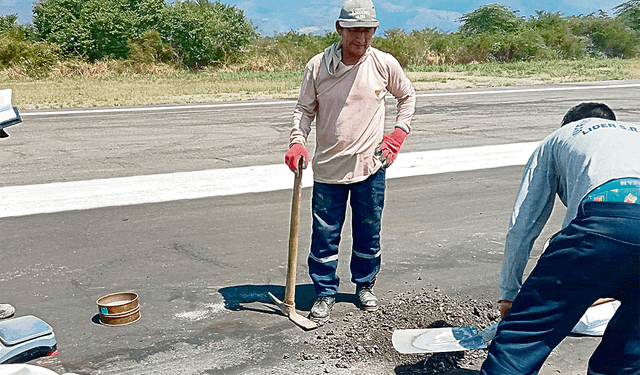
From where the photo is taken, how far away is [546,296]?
8.46 ft

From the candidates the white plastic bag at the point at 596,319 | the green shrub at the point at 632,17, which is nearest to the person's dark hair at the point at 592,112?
the white plastic bag at the point at 596,319

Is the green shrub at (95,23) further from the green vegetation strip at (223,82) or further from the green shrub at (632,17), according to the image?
the green shrub at (632,17)

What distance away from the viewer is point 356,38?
170 inches

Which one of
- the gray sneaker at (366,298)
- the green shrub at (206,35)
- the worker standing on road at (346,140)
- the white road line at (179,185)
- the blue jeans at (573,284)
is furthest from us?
the green shrub at (206,35)

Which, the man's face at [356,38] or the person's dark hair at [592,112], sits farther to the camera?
the man's face at [356,38]

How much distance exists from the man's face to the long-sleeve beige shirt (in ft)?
0.29

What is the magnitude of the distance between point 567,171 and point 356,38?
1.97 meters

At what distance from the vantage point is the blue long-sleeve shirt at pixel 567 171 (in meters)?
2.60

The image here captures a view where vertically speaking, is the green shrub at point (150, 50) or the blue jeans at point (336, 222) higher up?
the green shrub at point (150, 50)

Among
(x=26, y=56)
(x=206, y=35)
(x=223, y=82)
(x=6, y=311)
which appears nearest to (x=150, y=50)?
(x=206, y=35)

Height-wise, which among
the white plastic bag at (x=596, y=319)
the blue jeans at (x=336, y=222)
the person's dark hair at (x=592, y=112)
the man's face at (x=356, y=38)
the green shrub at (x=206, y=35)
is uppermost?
the green shrub at (x=206, y=35)

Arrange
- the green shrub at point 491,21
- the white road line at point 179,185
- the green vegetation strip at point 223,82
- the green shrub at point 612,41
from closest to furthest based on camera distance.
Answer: the white road line at point 179,185 < the green vegetation strip at point 223,82 < the green shrub at point 612,41 < the green shrub at point 491,21

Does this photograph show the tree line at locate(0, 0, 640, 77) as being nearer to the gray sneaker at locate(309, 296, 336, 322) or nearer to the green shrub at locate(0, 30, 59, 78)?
the green shrub at locate(0, 30, 59, 78)

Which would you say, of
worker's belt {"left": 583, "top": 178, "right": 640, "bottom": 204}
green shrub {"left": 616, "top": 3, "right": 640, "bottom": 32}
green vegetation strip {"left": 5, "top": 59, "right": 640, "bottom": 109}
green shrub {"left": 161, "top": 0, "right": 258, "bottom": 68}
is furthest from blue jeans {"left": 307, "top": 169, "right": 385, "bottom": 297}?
green shrub {"left": 616, "top": 3, "right": 640, "bottom": 32}
